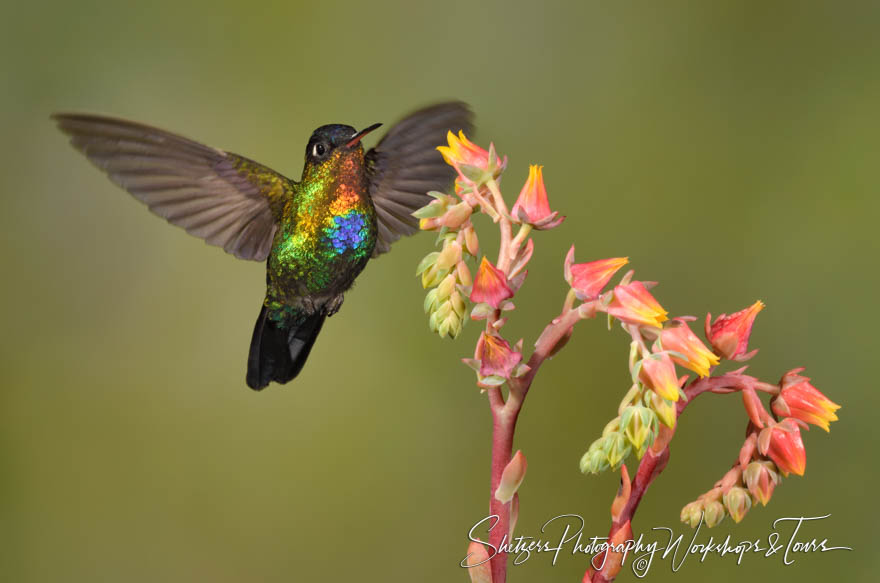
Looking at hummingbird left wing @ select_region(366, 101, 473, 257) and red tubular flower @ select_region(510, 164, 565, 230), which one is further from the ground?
hummingbird left wing @ select_region(366, 101, 473, 257)

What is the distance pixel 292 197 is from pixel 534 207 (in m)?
0.60

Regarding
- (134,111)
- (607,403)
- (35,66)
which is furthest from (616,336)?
(35,66)

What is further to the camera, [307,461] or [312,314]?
[307,461]

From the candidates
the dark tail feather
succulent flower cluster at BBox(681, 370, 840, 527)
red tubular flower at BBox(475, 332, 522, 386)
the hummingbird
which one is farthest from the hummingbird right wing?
succulent flower cluster at BBox(681, 370, 840, 527)

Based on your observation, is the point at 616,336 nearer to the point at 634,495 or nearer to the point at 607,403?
the point at 607,403

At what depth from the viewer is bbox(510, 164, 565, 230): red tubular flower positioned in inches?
24.9

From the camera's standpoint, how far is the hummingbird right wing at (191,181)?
1.04m

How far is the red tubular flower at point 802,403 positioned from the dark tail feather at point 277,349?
0.70 meters

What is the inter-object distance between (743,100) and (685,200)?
26cm

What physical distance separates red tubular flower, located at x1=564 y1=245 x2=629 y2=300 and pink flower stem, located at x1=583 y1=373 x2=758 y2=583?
96 mm

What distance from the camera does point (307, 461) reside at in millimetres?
2057

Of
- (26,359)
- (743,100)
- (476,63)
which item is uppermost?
(476,63)

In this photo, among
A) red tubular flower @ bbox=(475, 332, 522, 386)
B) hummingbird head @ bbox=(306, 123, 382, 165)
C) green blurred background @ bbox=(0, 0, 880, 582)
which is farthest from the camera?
green blurred background @ bbox=(0, 0, 880, 582)

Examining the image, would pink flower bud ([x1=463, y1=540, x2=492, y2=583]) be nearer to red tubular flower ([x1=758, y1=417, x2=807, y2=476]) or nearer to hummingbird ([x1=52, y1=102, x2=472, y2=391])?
red tubular flower ([x1=758, y1=417, x2=807, y2=476])
